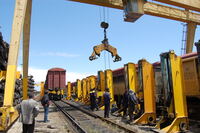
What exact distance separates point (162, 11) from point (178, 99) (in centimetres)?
994

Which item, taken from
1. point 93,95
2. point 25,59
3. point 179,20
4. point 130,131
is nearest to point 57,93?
point 25,59

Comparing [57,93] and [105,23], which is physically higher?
[105,23]

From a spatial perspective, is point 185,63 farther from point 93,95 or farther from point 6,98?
point 6,98

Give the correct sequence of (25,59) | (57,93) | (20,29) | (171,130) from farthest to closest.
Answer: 1. (57,93)
2. (25,59)
3. (20,29)
4. (171,130)

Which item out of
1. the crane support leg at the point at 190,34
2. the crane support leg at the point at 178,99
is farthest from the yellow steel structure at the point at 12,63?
the crane support leg at the point at 190,34

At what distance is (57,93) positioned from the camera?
23812mm

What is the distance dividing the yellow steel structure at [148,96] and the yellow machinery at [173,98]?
3.75ft

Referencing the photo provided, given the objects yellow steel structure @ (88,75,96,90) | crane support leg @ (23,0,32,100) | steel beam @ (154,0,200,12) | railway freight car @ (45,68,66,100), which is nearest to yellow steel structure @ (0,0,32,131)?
crane support leg @ (23,0,32,100)

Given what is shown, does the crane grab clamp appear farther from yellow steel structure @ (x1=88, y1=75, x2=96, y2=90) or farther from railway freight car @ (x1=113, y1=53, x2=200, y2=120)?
railway freight car @ (x1=113, y1=53, x2=200, y2=120)

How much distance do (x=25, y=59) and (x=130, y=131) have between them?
9447 millimetres

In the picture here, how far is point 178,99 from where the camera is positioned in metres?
5.47

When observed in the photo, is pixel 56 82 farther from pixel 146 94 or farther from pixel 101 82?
pixel 146 94

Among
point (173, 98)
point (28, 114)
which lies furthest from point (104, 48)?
point (28, 114)

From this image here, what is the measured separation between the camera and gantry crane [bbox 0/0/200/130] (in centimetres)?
679
